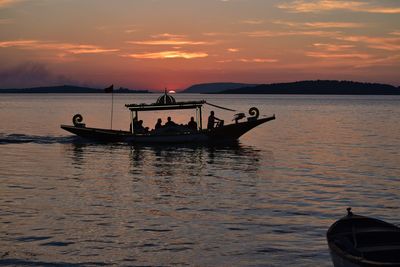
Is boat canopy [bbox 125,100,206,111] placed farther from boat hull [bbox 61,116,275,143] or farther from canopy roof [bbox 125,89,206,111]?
boat hull [bbox 61,116,275,143]

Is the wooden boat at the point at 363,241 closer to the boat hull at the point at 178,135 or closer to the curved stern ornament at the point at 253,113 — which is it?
the boat hull at the point at 178,135

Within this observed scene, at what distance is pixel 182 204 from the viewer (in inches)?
782

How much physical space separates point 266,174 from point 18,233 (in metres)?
15.4

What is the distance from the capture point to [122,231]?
51.9 feet

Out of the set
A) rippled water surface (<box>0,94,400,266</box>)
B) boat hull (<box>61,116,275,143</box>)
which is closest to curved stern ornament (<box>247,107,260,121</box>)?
boat hull (<box>61,116,275,143</box>)

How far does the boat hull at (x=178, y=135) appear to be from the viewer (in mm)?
39875

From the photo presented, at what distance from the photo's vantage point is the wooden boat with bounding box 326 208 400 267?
1067cm

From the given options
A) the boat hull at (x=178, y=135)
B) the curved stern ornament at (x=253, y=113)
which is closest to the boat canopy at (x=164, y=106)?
the boat hull at (x=178, y=135)

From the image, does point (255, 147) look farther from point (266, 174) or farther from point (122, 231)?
point (122, 231)

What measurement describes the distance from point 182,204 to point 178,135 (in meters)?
20.0

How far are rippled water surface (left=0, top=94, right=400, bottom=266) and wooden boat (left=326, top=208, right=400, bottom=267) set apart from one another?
68.5 inches

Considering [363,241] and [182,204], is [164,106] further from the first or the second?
[363,241]

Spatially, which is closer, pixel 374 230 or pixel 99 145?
pixel 374 230

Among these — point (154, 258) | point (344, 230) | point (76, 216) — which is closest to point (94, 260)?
point (154, 258)
